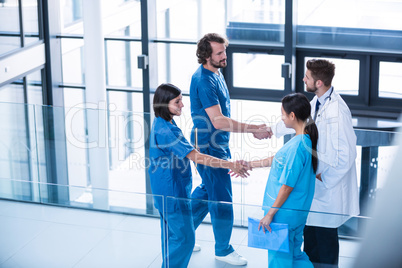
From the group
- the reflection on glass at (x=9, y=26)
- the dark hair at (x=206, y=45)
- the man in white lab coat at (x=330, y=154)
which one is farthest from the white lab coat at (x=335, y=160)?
the reflection on glass at (x=9, y=26)

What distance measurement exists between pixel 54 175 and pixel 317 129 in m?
3.69

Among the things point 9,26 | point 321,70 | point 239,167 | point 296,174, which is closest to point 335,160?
point 296,174

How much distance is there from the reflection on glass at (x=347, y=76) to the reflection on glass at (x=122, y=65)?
10.0 feet

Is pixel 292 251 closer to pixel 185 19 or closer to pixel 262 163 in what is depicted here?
pixel 262 163

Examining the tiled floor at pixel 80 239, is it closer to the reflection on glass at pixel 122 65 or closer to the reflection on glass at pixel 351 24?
the reflection on glass at pixel 351 24

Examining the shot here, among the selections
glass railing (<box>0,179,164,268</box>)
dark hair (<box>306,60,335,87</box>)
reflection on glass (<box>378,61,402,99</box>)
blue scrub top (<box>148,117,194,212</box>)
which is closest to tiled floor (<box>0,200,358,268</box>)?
glass railing (<box>0,179,164,268</box>)

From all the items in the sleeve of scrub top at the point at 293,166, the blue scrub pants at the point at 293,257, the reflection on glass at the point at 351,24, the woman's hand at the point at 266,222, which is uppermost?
the reflection on glass at the point at 351,24

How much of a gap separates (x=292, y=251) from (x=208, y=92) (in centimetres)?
135

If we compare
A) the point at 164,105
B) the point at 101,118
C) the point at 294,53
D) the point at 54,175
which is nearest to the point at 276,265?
the point at 164,105

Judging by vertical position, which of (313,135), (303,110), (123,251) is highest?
(303,110)

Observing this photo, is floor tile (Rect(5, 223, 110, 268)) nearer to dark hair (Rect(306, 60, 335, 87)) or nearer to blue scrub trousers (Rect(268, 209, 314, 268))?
blue scrub trousers (Rect(268, 209, 314, 268))

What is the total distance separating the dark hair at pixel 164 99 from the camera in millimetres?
3316

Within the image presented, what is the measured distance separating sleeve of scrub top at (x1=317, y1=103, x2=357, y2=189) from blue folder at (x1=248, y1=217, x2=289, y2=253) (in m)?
0.47

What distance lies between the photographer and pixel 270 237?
9.61 ft
